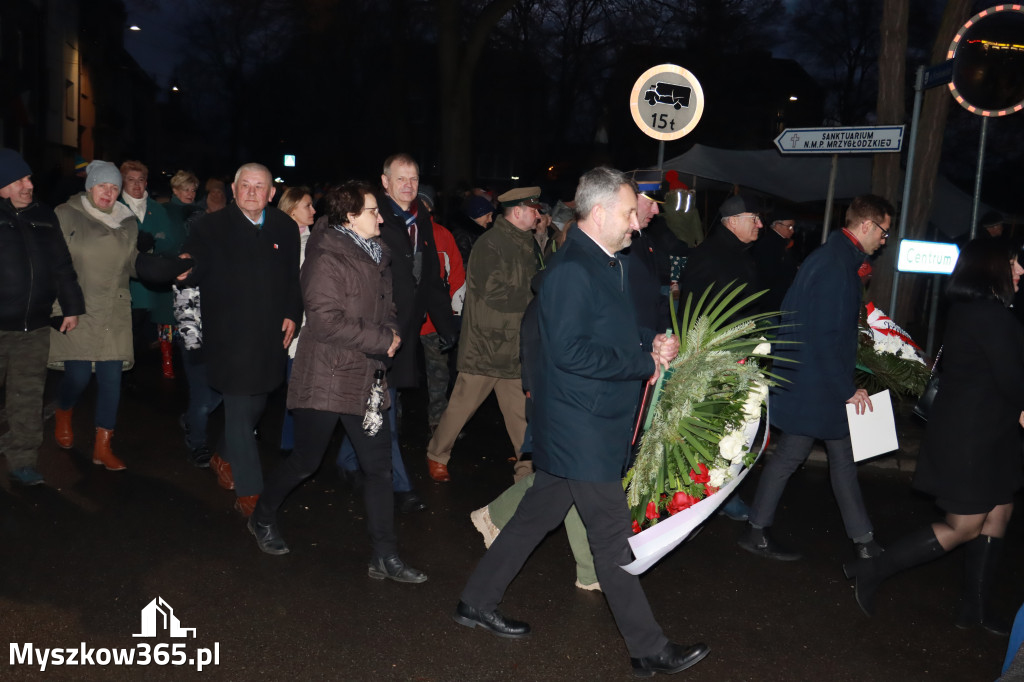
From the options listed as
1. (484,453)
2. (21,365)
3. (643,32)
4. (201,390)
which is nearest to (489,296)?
(484,453)

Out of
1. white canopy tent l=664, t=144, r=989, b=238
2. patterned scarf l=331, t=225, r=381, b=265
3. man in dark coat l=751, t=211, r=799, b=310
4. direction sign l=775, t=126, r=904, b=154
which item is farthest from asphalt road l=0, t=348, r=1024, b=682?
white canopy tent l=664, t=144, r=989, b=238

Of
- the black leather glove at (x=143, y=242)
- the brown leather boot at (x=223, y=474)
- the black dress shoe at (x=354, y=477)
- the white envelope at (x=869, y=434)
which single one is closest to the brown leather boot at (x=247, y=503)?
the brown leather boot at (x=223, y=474)

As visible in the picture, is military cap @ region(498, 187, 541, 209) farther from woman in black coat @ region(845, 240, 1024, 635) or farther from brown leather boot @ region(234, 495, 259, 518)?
woman in black coat @ region(845, 240, 1024, 635)

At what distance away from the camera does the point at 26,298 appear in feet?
19.4

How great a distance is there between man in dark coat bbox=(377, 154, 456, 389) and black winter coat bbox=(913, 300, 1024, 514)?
286 cm

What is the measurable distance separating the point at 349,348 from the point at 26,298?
97.6 inches

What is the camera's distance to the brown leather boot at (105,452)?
666 cm

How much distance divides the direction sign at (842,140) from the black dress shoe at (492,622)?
6.26 meters

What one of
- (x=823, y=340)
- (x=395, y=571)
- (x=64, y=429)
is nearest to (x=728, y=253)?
(x=823, y=340)

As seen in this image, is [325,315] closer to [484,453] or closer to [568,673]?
[568,673]

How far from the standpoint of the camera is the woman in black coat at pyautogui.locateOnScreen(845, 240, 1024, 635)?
4379mm

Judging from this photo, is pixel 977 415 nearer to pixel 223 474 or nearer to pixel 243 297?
pixel 243 297

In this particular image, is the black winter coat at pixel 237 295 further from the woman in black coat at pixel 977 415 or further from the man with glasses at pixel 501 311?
the woman in black coat at pixel 977 415

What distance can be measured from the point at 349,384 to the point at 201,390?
2.45 metres
